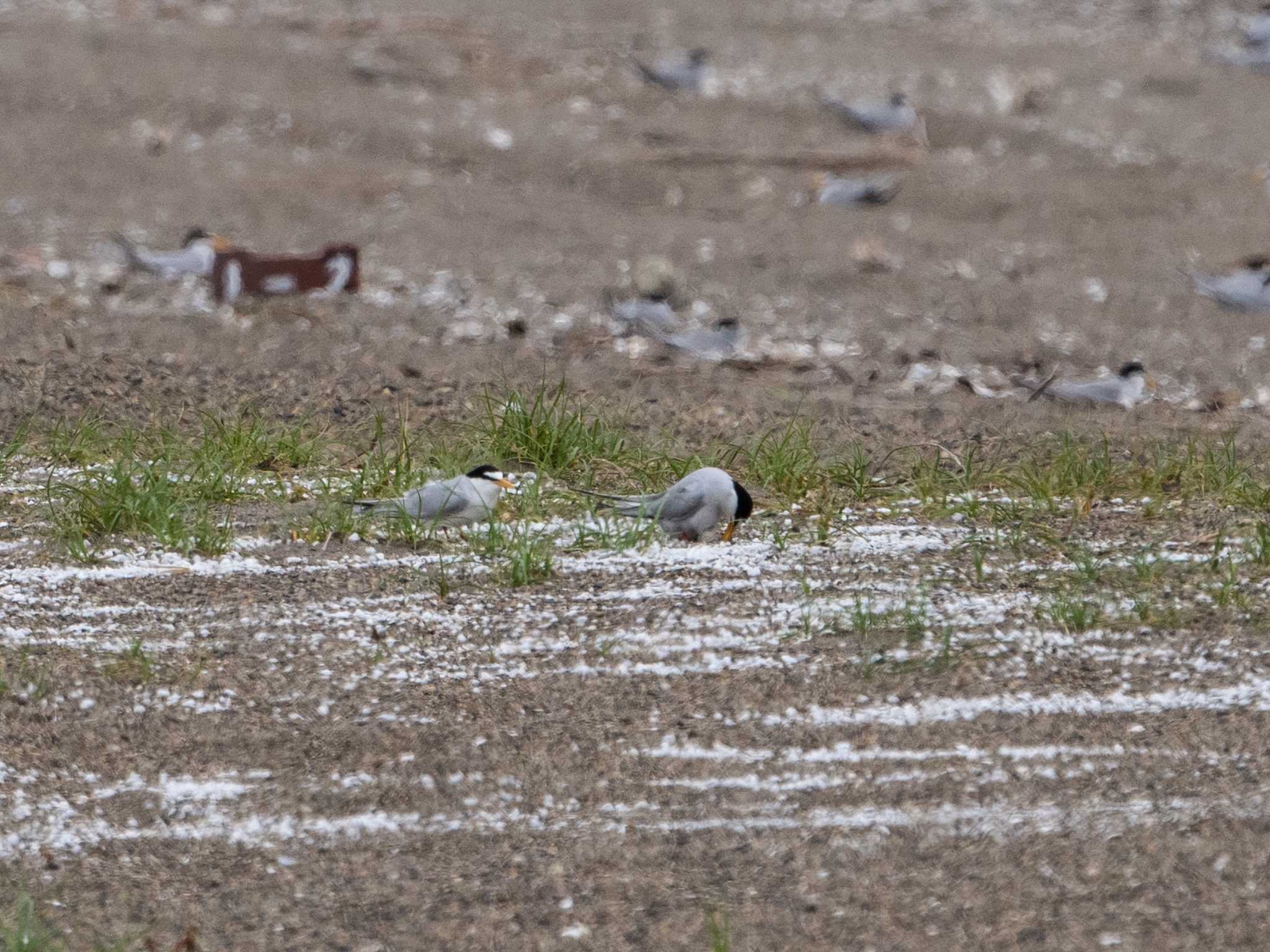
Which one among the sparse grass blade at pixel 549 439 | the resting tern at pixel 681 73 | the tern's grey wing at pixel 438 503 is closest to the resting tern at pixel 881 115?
the resting tern at pixel 681 73

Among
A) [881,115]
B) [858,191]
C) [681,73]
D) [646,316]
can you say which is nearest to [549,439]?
[646,316]

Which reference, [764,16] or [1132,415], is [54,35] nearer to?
[764,16]

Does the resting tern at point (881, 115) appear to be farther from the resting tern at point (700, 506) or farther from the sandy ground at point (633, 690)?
the resting tern at point (700, 506)

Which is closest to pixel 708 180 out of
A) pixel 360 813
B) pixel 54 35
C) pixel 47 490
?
pixel 54 35

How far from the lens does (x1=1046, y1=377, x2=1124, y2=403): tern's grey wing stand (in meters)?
5.50

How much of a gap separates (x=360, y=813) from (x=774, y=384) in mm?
3031

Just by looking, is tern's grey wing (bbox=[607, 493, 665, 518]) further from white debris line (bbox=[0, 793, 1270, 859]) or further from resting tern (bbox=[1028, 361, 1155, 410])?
resting tern (bbox=[1028, 361, 1155, 410])

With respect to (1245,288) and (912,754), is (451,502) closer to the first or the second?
(912,754)

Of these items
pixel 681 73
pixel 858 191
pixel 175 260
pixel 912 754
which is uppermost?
pixel 681 73

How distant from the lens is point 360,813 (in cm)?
287

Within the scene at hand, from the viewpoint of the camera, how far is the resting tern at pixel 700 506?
3.80 meters

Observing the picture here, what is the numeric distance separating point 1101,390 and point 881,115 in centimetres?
491

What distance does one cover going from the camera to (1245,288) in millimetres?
7117

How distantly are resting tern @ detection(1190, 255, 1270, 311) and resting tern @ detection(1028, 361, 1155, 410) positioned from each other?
1781mm
